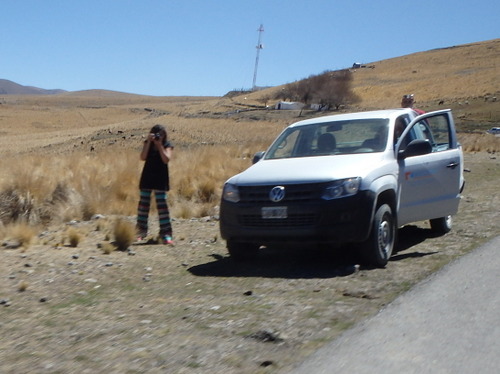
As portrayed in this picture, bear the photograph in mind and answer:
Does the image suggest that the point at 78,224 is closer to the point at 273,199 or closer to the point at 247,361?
the point at 273,199

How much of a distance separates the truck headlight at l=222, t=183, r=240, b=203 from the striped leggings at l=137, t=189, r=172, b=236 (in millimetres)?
1675

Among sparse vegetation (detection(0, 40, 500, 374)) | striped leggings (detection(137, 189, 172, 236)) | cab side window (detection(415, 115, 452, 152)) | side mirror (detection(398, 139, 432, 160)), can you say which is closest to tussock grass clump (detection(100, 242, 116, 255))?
sparse vegetation (detection(0, 40, 500, 374))

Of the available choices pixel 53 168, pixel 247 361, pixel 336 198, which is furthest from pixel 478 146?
pixel 247 361

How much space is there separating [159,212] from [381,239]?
320 centimetres

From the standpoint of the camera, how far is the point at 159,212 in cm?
995

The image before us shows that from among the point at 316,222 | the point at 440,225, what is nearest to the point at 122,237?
the point at 316,222

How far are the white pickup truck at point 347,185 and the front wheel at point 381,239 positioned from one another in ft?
0.04

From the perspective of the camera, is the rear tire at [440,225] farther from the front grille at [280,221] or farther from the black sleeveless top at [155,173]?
the black sleeveless top at [155,173]

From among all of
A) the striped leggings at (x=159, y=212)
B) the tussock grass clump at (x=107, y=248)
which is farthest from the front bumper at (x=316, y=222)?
the striped leggings at (x=159, y=212)

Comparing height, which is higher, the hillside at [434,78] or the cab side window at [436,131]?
the hillside at [434,78]

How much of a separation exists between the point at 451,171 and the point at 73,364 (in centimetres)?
627

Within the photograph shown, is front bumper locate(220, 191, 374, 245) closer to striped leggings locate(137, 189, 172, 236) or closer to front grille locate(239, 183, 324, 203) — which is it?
front grille locate(239, 183, 324, 203)

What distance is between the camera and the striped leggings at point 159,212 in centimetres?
998

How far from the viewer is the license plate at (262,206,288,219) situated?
8.00 m
